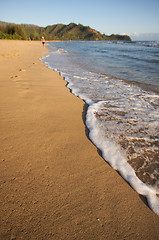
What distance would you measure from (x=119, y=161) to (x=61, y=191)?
73cm

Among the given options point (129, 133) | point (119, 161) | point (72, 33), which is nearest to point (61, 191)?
point (119, 161)

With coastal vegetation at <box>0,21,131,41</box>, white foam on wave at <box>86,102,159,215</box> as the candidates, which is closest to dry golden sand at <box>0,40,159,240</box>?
white foam on wave at <box>86,102,159,215</box>

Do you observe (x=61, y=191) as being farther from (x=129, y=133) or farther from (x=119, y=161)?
(x=129, y=133)

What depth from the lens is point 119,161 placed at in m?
1.50

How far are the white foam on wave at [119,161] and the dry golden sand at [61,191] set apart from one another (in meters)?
0.07

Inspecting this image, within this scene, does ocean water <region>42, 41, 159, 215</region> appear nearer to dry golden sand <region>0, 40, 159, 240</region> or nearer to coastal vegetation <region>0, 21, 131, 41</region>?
dry golden sand <region>0, 40, 159, 240</region>

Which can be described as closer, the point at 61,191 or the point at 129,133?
the point at 61,191

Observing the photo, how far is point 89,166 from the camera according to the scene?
1.39 m

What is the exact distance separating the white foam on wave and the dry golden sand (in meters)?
0.07

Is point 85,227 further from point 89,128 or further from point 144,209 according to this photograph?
point 89,128

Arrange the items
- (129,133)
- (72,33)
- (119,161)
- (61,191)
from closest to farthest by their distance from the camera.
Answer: (61,191) → (119,161) → (129,133) → (72,33)

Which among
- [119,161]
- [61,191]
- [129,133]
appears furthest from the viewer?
[129,133]

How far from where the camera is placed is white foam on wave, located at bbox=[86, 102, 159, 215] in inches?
46.1

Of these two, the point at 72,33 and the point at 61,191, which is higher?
the point at 72,33
